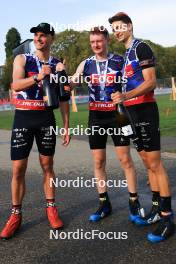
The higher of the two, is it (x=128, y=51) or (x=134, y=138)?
(x=128, y=51)

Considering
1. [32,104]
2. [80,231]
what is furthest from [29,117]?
[80,231]

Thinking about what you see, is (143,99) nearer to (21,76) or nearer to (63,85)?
(63,85)

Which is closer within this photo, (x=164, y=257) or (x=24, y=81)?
(x=164, y=257)

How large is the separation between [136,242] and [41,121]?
169cm

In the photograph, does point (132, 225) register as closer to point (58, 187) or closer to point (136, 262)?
point (136, 262)

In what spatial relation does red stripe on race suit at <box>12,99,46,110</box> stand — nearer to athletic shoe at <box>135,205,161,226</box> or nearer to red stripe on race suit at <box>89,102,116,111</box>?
red stripe on race suit at <box>89,102,116,111</box>

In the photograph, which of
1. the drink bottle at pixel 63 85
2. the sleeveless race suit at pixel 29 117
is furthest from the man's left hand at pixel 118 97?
the sleeveless race suit at pixel 29 117

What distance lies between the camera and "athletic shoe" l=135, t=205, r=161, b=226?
4.87 meters

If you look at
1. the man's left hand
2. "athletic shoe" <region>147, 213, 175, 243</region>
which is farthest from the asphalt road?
the man's left hand

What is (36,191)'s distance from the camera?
22.5ft

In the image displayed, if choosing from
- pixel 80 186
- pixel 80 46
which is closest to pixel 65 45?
pixel 80 46

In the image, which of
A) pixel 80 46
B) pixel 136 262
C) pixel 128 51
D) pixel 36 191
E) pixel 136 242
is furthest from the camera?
pixel 80 46

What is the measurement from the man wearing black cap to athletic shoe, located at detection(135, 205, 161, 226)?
0.92 m

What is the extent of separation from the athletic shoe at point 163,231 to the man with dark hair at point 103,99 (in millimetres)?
477
